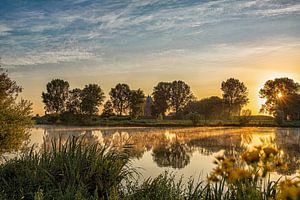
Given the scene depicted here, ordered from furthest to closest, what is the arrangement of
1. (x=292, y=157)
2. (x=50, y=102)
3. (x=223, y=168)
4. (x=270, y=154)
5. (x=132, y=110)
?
1. (x=50, y=102)
2. (x=132, y=110)
3. (x=292, y=157)
4. (x=223, y=168)
5. (x=270, y=154)

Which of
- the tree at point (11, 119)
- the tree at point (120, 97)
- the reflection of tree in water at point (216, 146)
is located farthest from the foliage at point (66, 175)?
the tree at point (120, 97)

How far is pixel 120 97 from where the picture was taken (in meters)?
76.7

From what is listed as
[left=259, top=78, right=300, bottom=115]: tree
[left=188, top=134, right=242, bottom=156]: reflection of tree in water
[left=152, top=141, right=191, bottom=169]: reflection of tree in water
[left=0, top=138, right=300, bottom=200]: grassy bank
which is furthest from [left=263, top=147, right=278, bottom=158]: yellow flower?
[left=259, top=78, right=300, bottom=115]: tree

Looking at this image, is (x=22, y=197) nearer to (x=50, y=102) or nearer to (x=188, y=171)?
(x=188, y=171)

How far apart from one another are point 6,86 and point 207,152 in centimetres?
851

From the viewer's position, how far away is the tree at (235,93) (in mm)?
76062

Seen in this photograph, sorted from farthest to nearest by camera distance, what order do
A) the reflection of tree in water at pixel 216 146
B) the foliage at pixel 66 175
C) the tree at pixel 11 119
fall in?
the reflection of tree in water at pixel 216 146 → the tree at pixel 11 119 → the foliage at pixel 66 175

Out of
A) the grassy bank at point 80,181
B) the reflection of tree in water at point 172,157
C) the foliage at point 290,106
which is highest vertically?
the foliage at point 290,106

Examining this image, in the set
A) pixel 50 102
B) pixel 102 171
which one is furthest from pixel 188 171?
pixel 50 102

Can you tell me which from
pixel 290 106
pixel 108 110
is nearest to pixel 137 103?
pixel 108 110

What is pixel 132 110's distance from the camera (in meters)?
72.6

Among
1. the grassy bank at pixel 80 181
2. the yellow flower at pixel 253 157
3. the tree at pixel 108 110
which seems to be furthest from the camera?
the tree at pixel 108 110

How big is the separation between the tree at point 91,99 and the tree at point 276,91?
3081 cm

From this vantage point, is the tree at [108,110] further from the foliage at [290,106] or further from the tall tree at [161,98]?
the foliage at [290,106]
